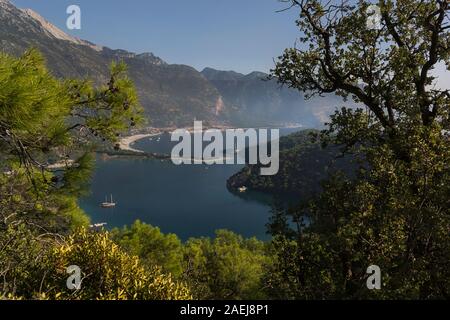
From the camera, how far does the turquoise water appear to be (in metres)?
105

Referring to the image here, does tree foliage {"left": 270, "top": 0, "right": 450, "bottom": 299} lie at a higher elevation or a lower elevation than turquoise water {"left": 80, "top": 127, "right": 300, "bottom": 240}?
higher

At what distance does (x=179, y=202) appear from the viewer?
422ft

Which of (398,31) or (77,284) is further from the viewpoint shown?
(398,31)

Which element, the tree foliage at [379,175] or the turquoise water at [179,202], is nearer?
the tree foliage at [379,175]

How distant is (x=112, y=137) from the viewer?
793cm

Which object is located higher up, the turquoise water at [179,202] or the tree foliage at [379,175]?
the tree foliage at [379,175]

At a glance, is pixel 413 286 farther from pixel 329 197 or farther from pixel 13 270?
pixel 13 270

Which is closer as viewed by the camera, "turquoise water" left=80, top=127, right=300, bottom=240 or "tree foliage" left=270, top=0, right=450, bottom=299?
"tree foliage" left=270, top=0, right=450, bottom=299

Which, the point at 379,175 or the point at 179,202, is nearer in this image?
the point at 379,175

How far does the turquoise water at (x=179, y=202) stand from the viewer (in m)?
105

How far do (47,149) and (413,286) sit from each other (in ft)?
21.9

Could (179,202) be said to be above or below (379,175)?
below
